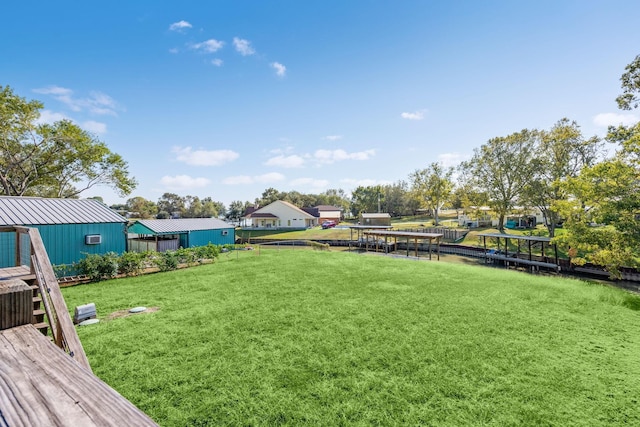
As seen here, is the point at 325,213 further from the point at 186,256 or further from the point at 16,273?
the point at 16,273

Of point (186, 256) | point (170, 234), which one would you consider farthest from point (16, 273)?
point (170, 234)

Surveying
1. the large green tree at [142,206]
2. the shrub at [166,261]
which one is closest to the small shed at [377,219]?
the shrub at [166,261]

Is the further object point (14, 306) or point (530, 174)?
point (530, 174)

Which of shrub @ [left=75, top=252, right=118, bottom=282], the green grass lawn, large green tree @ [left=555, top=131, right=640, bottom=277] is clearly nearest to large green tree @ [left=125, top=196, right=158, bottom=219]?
shrub @ [left=75, top=252, right=118, bottom=282]

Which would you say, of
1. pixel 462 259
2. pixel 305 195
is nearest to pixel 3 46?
pixel 462 259

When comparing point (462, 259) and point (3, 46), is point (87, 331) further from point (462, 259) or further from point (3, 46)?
point (462, 259)

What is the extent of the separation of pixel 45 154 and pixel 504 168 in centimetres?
3771

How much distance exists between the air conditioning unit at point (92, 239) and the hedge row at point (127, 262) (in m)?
0.65

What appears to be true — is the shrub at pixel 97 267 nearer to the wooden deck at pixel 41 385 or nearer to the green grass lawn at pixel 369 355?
the green grass lawn at pixel 369 355

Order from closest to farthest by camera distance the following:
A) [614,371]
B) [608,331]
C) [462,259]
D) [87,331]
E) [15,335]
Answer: [15,335], [614,371], [87,331], [608,331], [462,259]

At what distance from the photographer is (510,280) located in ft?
36.8

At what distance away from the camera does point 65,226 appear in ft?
37.7

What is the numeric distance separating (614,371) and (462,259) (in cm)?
1912

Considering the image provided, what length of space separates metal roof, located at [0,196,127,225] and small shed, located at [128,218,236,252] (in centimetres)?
437
